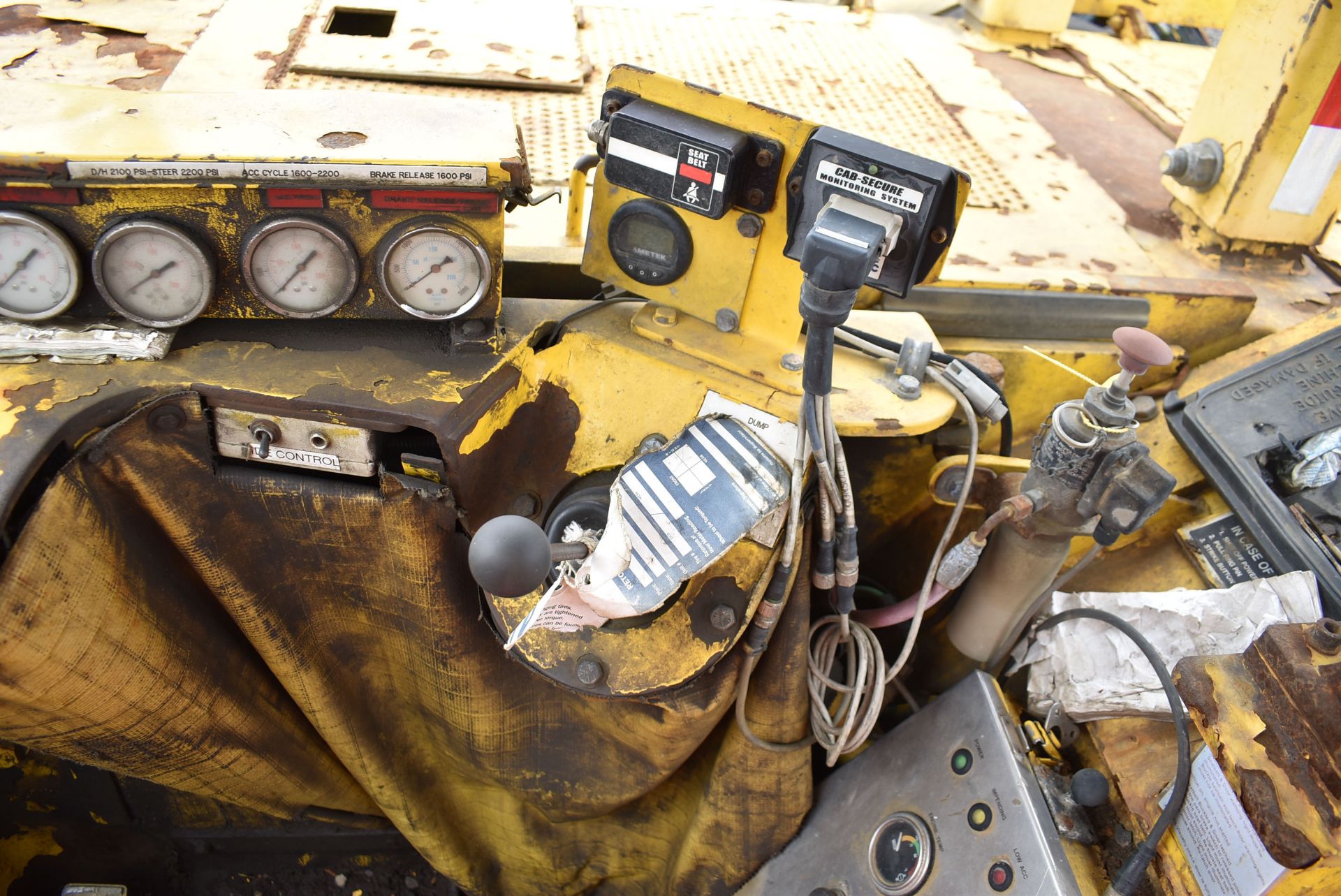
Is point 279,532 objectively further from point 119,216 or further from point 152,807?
point 152,807

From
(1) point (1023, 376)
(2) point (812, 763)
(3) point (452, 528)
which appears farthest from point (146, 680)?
(1) point (1023, 376)

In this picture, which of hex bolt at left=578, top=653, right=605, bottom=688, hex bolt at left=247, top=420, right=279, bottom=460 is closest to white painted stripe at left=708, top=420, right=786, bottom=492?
hex bolt at left=578, top=653, right=605, bottom=688

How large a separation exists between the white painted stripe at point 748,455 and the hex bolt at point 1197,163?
1.42 m

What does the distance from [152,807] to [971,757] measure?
143 centimetres

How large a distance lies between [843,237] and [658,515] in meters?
0.40

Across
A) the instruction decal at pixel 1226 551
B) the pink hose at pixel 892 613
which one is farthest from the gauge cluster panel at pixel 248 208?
the instruction decal at pixel 1226 551

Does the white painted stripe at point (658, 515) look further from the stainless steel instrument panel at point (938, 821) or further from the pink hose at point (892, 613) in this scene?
the stainless steel instrument panel at point (938, 821)

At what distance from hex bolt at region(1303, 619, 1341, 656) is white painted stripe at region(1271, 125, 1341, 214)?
1295 mm

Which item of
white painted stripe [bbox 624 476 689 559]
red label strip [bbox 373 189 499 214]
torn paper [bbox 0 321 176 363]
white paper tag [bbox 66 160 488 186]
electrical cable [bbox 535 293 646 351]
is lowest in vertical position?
white painted stripe [bbox 624 476 689 559]

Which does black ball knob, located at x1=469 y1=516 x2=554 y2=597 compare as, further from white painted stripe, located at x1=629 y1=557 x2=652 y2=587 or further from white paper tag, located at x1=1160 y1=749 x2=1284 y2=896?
white paper tag, located at x1=1160 y1=749 x2=1284 y2=896

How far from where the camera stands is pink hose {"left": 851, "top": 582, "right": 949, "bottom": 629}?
1.53 metres

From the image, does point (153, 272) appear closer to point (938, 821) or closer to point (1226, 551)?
point (938, 821)

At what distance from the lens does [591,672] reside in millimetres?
1372

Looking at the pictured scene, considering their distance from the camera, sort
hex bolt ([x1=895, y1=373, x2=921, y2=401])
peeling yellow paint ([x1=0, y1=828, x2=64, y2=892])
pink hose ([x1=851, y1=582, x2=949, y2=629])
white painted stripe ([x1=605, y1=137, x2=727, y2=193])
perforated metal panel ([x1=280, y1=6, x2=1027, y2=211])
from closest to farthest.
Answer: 1. white painted stripe ([x1=605, y1=137, x2=727, y2=193])
2. hex bolt ([x1=895, y1=373, x2=921, y2=401])
3. pink hose ([x1=851, y1=582, x2=949, y2=629])
4. peeling yellow paint ([x1=0, y1=828, x2=64, y2=892])
5. perforated metal panel ([x1=280, y1=6, x2=1027, y2=211])
